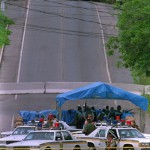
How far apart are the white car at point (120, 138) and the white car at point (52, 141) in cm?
77

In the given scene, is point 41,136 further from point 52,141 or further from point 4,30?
point 4,30

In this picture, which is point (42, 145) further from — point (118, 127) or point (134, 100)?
point (134, 100)

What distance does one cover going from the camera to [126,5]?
48812 millimetres

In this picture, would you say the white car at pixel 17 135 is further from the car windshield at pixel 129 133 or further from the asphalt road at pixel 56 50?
the asphalt road at pixel 56 50

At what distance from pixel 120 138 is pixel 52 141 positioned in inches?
122

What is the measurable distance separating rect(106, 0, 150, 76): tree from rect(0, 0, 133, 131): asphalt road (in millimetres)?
3564

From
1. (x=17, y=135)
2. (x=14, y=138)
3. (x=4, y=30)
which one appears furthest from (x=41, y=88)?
(x=4, y=30)

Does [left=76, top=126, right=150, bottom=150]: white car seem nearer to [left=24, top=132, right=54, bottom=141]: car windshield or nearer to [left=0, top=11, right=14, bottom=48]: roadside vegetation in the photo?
[left=24, top=132, right=54, bottom=141]: car windshield

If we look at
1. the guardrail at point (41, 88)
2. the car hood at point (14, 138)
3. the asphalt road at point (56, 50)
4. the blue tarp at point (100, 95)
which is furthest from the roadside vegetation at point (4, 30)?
the car hood at point (14, 138)

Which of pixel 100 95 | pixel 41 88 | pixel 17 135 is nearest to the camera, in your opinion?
pixel 17 135

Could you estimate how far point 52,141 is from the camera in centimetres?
2605

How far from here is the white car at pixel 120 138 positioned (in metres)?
27.0

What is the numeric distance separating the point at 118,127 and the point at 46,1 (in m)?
57.9

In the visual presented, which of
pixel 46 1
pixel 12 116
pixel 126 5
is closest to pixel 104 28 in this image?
pixel 46 1
